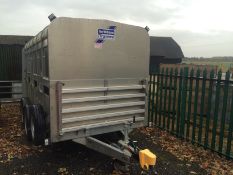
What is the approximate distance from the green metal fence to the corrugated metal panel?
8393 millimetres

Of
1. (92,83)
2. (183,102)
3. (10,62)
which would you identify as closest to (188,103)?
(183,102)

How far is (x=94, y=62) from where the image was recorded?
4688 mm

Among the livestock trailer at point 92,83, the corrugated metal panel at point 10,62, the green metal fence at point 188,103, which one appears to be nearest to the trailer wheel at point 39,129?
the livestock trailer at point 92,83

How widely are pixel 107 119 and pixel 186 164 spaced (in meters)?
1.99

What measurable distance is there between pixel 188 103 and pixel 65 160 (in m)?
3.53

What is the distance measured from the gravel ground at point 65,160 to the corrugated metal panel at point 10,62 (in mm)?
7226

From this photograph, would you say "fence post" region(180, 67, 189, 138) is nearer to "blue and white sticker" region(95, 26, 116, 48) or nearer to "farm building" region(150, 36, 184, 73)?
"blue and white sticker" region(95, 26, 116, 48)

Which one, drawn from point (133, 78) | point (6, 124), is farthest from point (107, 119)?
point (6, 124)

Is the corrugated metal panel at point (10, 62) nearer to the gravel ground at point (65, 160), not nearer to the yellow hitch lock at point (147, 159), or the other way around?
the gravel ground at point (65, 160)

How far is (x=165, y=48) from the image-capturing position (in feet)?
118

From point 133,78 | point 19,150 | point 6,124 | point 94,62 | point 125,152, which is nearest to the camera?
point 125,152

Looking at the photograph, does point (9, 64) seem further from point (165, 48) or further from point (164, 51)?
point (165, 48)

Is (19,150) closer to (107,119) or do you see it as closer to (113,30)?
(107,119)

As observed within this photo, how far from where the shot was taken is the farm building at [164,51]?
3384 centimetres
